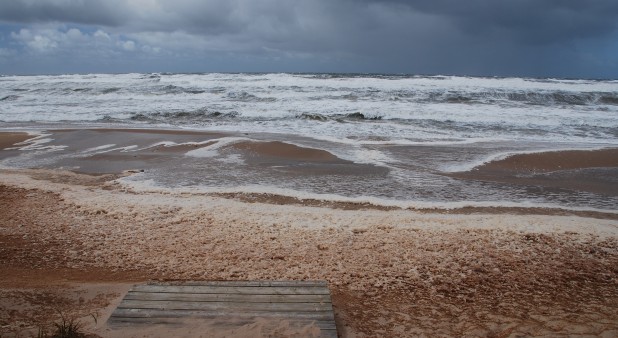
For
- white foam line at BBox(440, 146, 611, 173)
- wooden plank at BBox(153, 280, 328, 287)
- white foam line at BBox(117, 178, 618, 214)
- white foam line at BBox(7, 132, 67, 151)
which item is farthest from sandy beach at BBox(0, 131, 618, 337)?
white foam line at BBox(7, 132, 67, 151)

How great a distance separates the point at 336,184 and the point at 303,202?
1.58m

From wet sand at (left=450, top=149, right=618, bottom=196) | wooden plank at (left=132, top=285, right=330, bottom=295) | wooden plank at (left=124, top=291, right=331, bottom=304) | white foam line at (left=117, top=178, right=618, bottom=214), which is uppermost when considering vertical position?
wet sand at (left=450, top=149, right=618, bottom=196)

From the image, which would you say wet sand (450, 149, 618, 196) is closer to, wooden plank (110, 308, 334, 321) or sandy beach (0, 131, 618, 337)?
sandy beach (0, 131, 618, 337)

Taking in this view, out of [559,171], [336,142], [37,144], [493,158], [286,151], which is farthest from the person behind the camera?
[336,142]

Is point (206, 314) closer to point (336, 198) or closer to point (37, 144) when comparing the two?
point (336, 198)

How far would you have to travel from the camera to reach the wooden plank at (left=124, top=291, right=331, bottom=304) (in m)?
3.93

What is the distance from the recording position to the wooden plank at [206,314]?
369 cm

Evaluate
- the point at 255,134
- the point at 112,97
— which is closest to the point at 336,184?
the point at 255,134

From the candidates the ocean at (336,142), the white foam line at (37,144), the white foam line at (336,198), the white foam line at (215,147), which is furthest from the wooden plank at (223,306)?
the white foam line at (37,144)

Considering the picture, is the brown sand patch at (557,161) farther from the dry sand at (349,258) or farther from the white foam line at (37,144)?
the white foam line at (37,144)

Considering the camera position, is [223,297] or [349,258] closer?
[223,297]

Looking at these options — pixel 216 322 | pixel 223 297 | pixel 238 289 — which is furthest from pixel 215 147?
pixel 216 322

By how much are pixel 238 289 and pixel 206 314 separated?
0.48m

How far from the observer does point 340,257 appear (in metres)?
5.55
